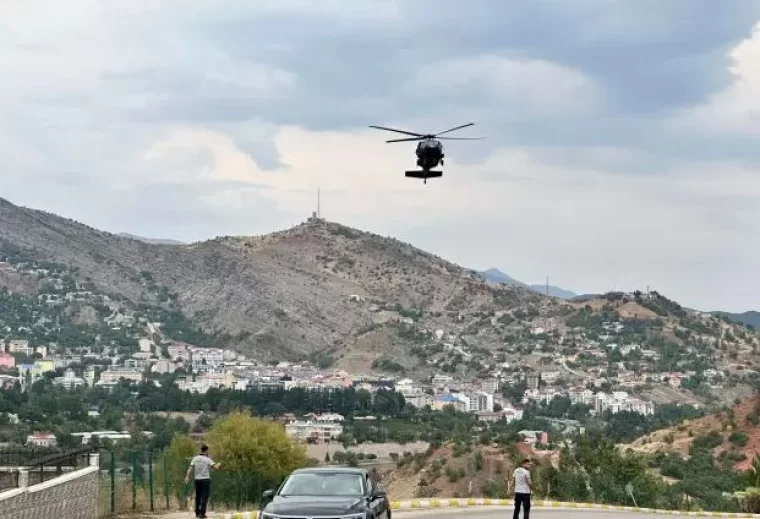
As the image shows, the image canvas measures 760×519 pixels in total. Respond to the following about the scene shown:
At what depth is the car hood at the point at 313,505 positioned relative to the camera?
57.6ft

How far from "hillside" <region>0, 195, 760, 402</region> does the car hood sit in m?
141

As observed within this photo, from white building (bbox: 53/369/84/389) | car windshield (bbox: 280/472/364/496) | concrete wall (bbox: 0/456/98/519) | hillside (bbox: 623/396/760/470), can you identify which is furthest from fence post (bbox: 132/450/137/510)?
white building (bbox: 53/369/84/389)

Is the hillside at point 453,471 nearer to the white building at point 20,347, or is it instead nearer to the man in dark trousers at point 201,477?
the man in dark trousers at point 201,477

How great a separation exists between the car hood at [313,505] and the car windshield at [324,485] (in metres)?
0.26

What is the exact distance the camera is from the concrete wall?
19.1 m

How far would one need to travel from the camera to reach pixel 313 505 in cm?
1783

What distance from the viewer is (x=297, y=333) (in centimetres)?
17438

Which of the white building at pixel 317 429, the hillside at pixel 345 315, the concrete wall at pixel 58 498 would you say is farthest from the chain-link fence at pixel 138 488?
the hillside at pixel 345 315

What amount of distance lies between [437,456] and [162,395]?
204 feet

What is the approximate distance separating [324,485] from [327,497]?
1.68 feet

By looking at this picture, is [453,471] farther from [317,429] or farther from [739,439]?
[317,429]

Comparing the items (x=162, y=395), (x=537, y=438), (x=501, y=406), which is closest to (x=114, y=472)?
(x=537, y=438)

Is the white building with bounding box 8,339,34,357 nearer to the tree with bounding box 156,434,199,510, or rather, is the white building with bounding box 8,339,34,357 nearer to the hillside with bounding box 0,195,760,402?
the hillside with bounding box 0,195,760,402

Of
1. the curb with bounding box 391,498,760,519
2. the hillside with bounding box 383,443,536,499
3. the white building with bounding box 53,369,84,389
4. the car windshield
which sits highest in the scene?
Answer: the white building with bounding box 53,369,84,389
